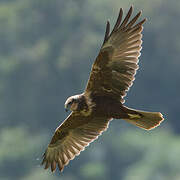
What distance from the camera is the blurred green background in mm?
49781

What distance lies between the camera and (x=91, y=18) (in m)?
67.2

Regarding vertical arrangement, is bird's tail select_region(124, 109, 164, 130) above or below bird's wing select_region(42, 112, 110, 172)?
below

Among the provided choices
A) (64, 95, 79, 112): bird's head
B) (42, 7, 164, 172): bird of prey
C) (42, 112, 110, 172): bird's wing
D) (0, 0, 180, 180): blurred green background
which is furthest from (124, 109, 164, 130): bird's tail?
(0, 0, 180, 180): blurred green background

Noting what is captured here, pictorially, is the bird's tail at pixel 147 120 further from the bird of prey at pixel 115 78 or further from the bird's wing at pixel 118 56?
the bird's wing at pixel 118 56

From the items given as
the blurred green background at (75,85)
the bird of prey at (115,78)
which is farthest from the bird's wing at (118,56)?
the blurred green background at (75,85)

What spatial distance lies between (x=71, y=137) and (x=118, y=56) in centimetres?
166

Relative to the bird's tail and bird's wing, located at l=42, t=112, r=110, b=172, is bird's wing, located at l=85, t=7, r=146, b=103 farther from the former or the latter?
bird's wing, located at l=42, t=112, r=110, b=172

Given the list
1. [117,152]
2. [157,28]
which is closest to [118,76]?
[117,152]

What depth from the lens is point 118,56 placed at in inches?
352

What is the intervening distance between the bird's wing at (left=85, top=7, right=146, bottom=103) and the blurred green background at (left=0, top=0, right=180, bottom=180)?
1421 inches

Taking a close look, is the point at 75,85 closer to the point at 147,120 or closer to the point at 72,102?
the point at 147,120

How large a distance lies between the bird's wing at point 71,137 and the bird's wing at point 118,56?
0.74 meters

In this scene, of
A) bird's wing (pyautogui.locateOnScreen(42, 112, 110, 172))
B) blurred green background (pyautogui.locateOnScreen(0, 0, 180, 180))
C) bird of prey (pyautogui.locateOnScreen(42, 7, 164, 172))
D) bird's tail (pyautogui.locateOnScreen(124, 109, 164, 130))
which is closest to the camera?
bird of prey (pyautogui.locateOnScreen(42, 7, 164, 172))

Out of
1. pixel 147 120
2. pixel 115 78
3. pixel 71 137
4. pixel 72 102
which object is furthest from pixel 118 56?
pixel 71 137
